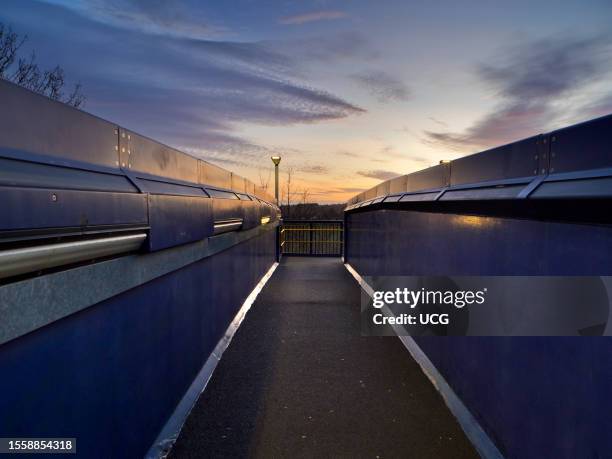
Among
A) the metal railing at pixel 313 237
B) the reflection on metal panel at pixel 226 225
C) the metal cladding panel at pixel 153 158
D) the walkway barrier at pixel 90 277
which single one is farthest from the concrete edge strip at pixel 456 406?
the metal railing at pixel 313 237

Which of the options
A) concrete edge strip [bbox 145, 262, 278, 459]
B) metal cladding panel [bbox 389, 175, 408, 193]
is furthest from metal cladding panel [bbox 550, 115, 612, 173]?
metal cladding panel [bbox 389, 175, 408, 193]

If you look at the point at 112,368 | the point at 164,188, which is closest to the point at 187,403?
the point at 112,368

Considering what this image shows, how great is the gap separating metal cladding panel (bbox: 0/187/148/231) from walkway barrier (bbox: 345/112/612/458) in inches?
107

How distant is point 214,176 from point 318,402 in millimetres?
3497

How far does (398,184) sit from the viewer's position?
7.78 m

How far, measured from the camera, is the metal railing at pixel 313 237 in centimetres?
2204

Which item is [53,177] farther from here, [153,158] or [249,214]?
[249,214]

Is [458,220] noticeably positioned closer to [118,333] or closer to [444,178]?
[444,178]

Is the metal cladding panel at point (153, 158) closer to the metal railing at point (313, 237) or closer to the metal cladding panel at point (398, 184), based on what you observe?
the metal cladding panel at point (398, 184)

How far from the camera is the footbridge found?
6.80 feet

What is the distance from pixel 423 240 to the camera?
6.24 m

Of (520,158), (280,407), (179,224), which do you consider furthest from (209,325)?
(520,158)

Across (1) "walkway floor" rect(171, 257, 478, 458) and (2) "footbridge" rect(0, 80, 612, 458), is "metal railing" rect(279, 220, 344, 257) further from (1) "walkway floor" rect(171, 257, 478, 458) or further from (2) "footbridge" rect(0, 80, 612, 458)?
(2) "footbridge" rect(0, 80, 612, 458)

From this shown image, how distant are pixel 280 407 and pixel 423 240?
3.17 meters
